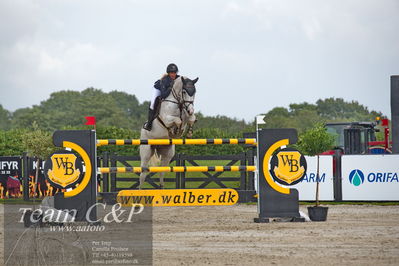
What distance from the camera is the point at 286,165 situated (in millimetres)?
10016

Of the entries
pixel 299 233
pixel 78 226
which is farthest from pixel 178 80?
pixel 299 233

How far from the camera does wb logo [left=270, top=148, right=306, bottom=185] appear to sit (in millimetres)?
9984

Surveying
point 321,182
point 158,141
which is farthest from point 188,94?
point 321,182

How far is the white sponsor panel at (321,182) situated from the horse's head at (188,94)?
485 cm

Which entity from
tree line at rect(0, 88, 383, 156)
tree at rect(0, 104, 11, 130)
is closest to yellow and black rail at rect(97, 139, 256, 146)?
tree line at rect(0, 88, 383, 156)

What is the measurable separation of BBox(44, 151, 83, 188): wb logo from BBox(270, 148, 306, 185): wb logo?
9.47 ft

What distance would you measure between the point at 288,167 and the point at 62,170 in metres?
3.28

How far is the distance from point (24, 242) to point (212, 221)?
11.6ft

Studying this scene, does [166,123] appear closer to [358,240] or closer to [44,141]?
[44,141]

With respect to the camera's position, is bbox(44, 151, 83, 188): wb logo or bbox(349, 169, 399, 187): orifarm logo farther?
bbox(349, 169, 399, 187): orifarm logo

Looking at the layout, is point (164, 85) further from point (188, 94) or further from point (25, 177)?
point (25, 177)

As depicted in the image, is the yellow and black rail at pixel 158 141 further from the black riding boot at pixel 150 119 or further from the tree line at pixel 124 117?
the tree line at pixel 124 117

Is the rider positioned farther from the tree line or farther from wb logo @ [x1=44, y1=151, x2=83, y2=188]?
the tree line

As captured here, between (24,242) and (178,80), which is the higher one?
(178,80)
